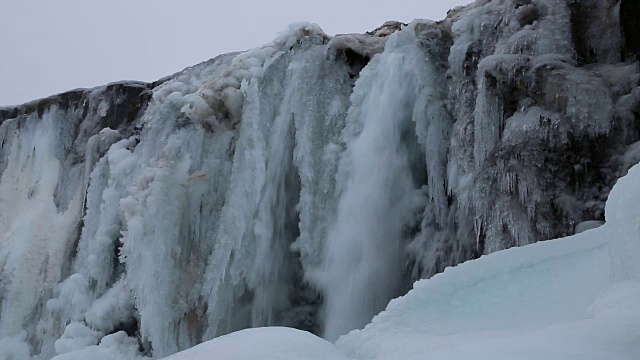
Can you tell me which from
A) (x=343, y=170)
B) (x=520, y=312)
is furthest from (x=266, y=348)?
(x=343, y=170)

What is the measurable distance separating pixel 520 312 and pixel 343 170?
12.9 feet

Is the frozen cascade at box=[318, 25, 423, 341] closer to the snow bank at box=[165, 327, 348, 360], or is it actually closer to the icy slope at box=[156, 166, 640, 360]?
the icy slope at box=[156, 166, 640, 360]

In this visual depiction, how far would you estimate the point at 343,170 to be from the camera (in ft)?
20.7

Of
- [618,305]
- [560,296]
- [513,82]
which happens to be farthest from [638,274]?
[513,82]

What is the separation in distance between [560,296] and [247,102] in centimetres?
493

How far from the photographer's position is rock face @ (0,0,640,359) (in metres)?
4.74

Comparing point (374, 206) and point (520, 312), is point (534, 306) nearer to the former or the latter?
point (520, 312)

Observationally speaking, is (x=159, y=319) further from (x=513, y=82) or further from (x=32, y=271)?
(x=513, y=82)

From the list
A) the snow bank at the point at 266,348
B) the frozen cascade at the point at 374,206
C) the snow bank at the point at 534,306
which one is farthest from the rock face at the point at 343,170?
the snow bank at the point at 266,348

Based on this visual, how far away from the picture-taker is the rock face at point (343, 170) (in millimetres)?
4738

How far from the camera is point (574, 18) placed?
5.32 meters

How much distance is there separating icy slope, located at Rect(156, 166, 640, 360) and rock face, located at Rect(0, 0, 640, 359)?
1961 mm

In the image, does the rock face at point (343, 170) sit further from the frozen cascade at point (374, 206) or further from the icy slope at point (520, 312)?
the icy slope at point (520, 312)

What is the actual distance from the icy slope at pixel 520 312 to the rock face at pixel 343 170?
1.96 meters
